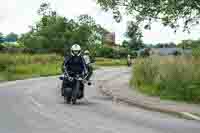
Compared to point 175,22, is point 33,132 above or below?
below

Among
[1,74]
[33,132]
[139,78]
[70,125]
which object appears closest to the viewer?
[33,132]

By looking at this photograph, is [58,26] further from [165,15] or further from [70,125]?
[70,125]

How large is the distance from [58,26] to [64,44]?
4.71m

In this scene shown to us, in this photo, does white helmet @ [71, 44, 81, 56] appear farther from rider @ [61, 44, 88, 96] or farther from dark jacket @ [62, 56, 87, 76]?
dark jacket @ [62, 56, 87, 76]

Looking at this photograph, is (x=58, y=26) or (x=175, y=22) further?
(x=58, y=26)

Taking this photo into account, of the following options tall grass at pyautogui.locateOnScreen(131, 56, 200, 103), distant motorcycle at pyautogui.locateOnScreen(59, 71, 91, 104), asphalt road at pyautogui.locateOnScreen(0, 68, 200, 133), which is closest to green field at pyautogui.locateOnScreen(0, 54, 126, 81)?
tall grass at pyautogui.locateOnScreen(131, 56, 200, 103)

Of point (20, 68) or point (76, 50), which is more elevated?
point (76, 50)

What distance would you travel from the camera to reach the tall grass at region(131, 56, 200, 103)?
829 inches

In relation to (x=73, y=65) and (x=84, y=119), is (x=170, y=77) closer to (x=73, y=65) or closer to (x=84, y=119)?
(x=73, y=65)

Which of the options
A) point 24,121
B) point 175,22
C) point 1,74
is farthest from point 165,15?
point 1,74

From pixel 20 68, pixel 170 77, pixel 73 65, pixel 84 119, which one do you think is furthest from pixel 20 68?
pixel 84 119

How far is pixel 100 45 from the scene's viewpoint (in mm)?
116562

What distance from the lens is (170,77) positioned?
24156 millimetres

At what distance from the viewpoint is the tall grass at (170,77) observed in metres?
21.0
